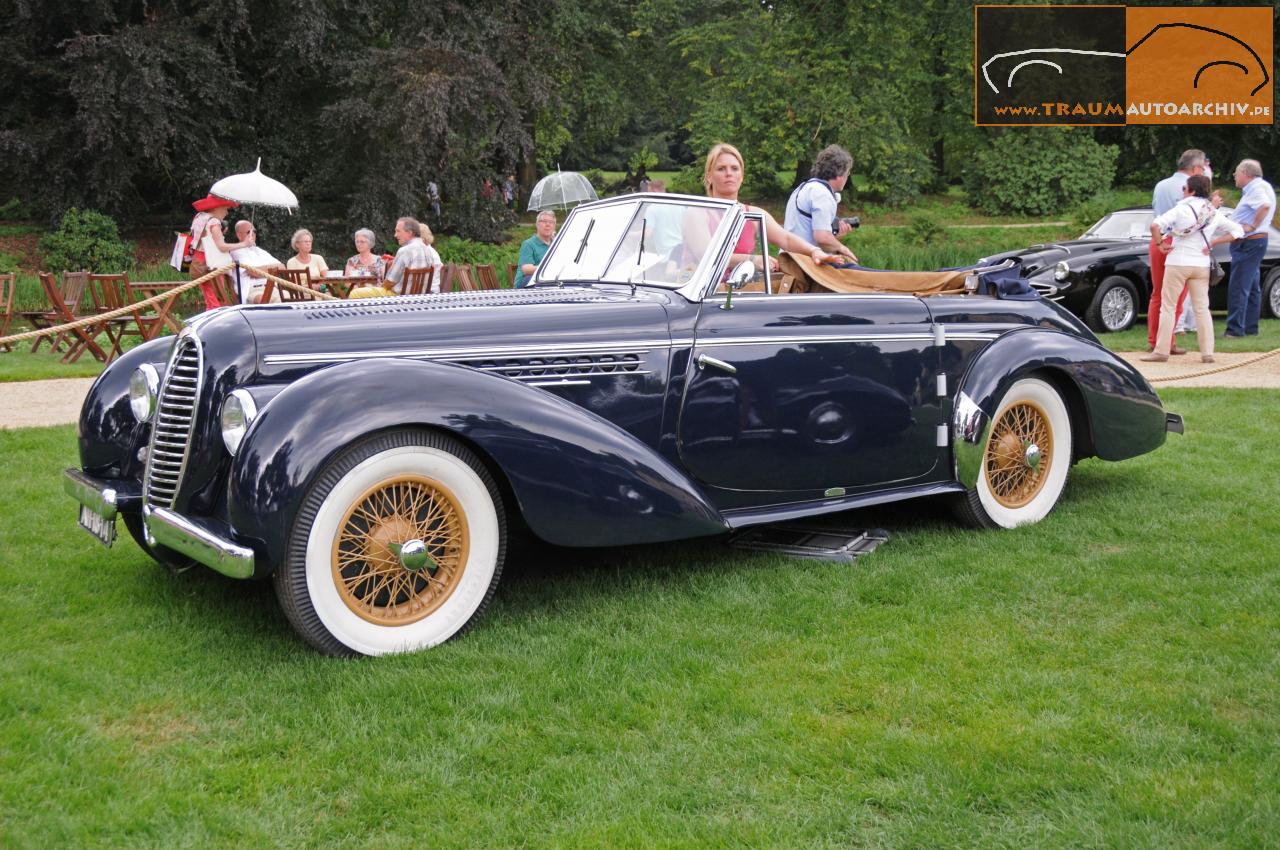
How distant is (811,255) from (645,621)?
7.79ft

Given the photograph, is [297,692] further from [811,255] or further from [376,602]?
[811,255]

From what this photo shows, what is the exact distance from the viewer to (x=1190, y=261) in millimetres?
11133

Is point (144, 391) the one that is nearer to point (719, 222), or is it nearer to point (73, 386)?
point (719, 222)

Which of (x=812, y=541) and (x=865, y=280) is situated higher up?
(x=865, y=280)

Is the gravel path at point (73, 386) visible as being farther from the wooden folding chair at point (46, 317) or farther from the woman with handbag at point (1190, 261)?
the wooden folding chair at point (46, 317)

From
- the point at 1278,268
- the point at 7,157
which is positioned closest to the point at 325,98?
the point at 7,157

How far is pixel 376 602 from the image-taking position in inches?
164

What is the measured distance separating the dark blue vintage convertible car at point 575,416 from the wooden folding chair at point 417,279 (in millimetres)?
7323

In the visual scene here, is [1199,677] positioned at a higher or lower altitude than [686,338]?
lower

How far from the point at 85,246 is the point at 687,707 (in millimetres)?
21296

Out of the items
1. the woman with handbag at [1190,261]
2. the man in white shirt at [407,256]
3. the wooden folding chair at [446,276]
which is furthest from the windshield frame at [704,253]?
the wooden folding chair at [446,276]

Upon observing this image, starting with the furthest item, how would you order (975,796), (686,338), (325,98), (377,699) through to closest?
(325,98) → (686,338) → (377,699) → (975,796)

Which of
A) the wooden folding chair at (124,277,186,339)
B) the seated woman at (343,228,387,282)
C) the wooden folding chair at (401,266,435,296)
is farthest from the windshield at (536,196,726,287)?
the seated woman at (343,228,387,282)

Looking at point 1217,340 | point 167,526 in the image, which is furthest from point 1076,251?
point 167,526
